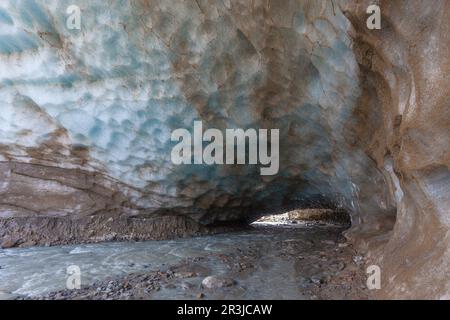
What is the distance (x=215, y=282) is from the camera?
8.52ft

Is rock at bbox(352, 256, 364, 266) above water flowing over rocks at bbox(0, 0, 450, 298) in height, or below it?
below

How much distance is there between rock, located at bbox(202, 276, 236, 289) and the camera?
8.41 feet

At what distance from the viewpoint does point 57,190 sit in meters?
4.75

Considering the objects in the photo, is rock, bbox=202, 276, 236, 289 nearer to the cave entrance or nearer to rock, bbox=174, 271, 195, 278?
rock, bbox=174, 271, 195, 278

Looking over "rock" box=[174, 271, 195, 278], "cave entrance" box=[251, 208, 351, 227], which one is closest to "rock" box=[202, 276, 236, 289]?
"rock" box=[174, 271, 195, 278]

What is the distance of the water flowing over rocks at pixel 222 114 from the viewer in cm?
216

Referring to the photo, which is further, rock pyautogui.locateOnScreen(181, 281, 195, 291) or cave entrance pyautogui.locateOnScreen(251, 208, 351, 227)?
cave entrance pyautogui.locateOnScreen(251, 208, 351, 227)

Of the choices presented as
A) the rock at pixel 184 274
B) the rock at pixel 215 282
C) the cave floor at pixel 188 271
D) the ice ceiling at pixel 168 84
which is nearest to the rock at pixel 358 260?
the cave floor at pixel 188 271

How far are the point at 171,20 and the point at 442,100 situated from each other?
2.44 metres

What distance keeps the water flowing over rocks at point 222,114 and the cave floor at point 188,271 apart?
0.36 m

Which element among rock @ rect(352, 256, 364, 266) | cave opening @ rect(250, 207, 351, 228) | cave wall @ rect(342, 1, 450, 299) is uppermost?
cave wall @ rect(342, 1, 450, 299)

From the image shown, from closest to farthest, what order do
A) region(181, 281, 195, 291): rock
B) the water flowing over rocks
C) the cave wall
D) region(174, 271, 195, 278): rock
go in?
the cave wall → the water flowing over rocks → region(181, 281, 195, 291): rock → region(174, 271, 195, 278): rock

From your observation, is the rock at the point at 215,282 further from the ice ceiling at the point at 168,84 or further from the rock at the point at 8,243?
the rock at the point at 8,243
